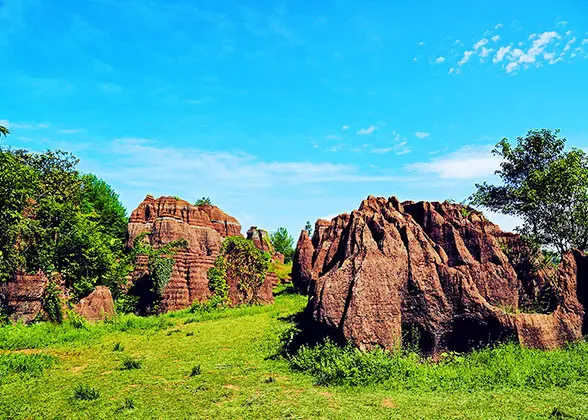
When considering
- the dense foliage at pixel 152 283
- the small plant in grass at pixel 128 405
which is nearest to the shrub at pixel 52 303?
the dense foliage at pixel 152 283

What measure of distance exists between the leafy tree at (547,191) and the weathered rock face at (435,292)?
7330 mm

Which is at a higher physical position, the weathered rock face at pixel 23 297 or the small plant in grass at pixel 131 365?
the weathered rock face at pixel 23 297

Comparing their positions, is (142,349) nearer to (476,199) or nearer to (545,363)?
(545,363)

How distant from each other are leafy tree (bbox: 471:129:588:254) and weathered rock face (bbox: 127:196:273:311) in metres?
20.3

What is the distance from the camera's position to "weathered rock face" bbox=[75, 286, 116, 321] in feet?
82.7

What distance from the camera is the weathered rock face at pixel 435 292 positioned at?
543 inches

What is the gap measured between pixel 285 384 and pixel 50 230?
25490 millimetres

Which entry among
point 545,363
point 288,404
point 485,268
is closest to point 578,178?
point 485,268

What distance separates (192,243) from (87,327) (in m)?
16.3

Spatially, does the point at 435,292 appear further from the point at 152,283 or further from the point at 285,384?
the point at 152,283

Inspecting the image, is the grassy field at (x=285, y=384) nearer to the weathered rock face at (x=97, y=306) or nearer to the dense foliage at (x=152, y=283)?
the weathered rock face at (x=97, y=306)

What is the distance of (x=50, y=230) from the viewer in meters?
30.1

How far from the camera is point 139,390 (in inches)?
468

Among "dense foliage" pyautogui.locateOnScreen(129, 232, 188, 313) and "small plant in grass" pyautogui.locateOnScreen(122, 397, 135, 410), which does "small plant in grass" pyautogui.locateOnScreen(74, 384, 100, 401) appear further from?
"dense foliage" pyautogui.locateOnScreen(129, 232, 188, 313)
